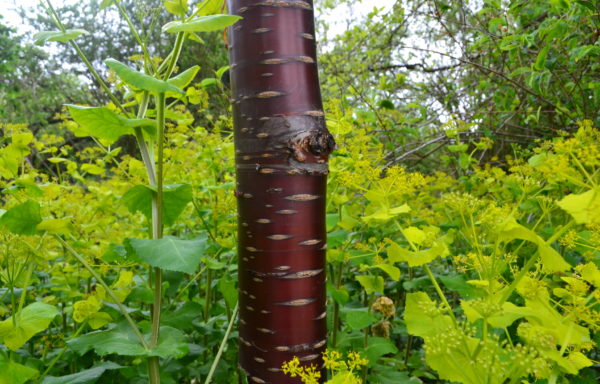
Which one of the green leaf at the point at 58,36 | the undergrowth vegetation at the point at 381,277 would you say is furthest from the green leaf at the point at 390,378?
the green leaf at the point at 58,36

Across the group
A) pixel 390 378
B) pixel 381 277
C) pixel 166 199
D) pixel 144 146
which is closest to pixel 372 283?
pixel 381 277

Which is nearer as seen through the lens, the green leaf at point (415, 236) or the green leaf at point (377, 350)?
the green leaf at point (415, 236)

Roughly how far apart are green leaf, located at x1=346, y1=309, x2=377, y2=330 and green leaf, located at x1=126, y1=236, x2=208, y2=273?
64cm

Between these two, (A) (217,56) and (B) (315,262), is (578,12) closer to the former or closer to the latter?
(B) (315,262)

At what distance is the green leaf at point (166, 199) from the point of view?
987 mm

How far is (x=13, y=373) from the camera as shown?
1.02 m

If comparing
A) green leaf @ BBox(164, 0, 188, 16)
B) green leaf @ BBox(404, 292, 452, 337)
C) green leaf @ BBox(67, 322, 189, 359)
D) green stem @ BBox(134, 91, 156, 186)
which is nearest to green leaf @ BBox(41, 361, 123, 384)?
green leaf @ BBox(67, 322, 189, 359)

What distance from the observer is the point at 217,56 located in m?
9.88

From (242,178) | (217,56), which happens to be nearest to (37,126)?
(217,56)

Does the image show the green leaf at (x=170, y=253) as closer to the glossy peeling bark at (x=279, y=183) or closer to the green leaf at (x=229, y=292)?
the glossy peeling bark at (x=279, y=183)

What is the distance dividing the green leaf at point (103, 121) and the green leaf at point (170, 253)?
263 millimetres

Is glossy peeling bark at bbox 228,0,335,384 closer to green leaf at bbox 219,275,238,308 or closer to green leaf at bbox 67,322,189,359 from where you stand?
green leaf at bbox 67,322,189,359

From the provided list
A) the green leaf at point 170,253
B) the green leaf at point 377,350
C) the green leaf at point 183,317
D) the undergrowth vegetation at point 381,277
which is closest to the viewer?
the undergrowth vegetation at point 381,277

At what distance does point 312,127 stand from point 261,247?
30cm
